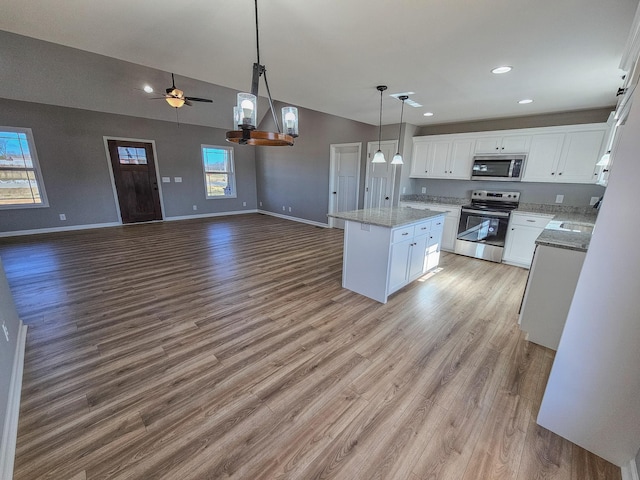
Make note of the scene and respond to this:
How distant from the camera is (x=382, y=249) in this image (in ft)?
9.53

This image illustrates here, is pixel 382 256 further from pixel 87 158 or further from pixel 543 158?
pixel 87 158

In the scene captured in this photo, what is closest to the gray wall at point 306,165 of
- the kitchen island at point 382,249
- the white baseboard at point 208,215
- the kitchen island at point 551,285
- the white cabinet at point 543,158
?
the white baseboard at point 208,215

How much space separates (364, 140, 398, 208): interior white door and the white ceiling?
2256 millimetres

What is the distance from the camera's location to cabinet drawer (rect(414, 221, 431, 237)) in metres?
3.27

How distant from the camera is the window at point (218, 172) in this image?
771 cm

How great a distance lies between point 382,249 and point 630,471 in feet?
6.89

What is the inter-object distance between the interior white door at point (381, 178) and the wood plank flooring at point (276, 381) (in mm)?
2437

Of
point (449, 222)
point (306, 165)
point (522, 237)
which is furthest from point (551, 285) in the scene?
point (306, 165)

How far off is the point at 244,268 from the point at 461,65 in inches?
140

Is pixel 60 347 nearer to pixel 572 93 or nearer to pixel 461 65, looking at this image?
pixel 461 65

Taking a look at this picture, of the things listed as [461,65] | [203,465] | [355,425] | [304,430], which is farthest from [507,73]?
[203,465]

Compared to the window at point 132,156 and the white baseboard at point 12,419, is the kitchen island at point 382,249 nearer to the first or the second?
the white baseboard at point 12,419

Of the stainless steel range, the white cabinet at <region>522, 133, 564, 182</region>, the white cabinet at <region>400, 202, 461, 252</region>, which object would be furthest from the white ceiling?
the white cabinet at <region>400, 202, 461, 252</region>

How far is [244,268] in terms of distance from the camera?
13.0 feet
